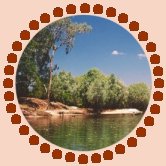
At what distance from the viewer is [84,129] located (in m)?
4.89

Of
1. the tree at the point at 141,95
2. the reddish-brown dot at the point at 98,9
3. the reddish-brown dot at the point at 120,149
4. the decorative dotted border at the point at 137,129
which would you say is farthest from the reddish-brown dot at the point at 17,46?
the reddish-brown dot at the point at 120,149

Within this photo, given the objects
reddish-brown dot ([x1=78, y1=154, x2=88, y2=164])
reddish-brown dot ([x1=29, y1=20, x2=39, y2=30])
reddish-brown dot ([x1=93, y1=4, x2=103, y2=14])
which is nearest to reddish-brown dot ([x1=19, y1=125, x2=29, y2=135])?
reddish-brown dot ([x1=78, y1=154, x2=88, y2=164])

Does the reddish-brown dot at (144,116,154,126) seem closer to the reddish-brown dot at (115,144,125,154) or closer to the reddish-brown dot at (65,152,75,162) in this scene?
the reddish-brown dot at (115,144,125,154)

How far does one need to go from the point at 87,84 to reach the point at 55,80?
9.1 inches

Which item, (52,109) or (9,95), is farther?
(52,109)

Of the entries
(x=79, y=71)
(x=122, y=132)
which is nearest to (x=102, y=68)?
(x=79, y=71)

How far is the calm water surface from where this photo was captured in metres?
4.80

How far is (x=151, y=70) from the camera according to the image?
15.8 ft

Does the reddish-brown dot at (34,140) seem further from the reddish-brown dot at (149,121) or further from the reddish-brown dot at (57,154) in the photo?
the reddish-brown dot at (149,121)

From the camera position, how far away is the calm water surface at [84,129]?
480 cm

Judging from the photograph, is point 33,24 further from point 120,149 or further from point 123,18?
point 120,149

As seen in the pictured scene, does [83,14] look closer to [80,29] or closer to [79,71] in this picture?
[80,29]

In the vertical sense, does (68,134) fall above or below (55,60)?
below

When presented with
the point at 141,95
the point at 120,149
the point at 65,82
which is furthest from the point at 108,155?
the point at 65,82
